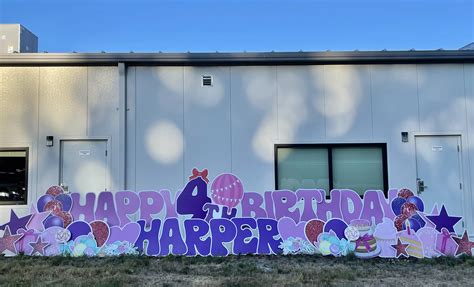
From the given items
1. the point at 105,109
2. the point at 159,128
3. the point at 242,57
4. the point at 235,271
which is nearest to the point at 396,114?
the point at 242,57

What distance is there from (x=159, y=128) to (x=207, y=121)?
898mm

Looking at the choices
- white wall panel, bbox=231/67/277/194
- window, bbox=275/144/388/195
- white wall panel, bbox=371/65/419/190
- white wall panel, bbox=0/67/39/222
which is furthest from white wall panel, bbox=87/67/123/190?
white wall panel, bbox=371/65/419/190

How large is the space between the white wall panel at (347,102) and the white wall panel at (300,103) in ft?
0.43

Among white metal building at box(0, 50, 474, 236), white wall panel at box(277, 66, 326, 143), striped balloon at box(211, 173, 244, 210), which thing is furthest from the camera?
white wall panel at box(277, 66, 326, 143)

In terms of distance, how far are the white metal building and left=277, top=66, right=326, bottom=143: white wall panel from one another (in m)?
0.02

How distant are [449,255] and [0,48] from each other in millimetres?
9353

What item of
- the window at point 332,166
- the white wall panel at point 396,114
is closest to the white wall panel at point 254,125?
the window at point 332,166

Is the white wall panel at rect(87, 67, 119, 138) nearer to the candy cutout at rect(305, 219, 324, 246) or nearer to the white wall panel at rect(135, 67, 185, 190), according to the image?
the white wall panel at rect(135, 67, 185, 190)

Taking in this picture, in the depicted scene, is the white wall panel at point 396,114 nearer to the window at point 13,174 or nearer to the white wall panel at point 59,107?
the white wall panel at point 59,107

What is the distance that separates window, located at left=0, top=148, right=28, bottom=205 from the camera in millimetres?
8164

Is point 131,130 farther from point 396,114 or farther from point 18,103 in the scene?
point 396,114

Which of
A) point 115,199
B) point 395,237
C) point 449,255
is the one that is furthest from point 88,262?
point 449,255

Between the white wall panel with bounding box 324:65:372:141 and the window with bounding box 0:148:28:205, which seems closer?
the window with bounding box 0:148:28:205

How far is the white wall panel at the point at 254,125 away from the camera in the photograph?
8.21 metres
